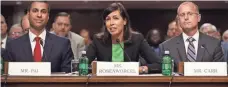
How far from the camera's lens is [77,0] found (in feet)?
40.9

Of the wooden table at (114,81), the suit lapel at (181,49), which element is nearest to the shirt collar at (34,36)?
the wooden table at (114,81)

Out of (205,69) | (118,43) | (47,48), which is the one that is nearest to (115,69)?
(205,69)

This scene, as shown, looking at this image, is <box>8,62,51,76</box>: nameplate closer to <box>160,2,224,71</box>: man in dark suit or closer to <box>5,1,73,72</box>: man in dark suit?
<box>5,1,73,72</box>: man in dark suit

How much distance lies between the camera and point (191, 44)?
4.46 m

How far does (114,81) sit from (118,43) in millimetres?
1023

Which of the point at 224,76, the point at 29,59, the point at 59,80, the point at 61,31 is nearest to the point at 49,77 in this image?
the point at 59,80

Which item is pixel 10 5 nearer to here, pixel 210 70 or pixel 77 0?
pixel 77 0

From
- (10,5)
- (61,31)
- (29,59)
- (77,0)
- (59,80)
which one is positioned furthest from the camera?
(10,5)

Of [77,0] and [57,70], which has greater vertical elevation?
[77,0]

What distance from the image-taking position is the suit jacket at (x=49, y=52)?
4.29 metres

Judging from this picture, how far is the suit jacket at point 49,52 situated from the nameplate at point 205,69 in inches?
50.2

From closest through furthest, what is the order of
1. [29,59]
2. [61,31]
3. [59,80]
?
1. [59,80]
2. [29,59]
3. [61,31]

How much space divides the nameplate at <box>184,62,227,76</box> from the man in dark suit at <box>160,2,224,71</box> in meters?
0.86

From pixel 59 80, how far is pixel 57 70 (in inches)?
39.0
